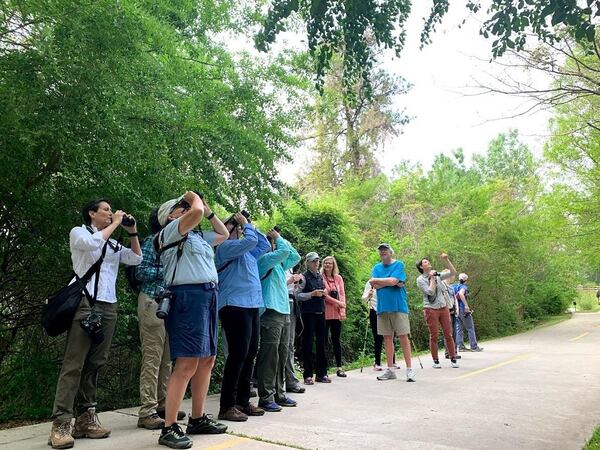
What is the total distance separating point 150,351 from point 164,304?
1.00 meters

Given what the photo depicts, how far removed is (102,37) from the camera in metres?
4.86

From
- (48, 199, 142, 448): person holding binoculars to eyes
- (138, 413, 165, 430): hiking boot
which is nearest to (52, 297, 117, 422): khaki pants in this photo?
(48, 199, 142, 448): person holding binoculars to eyes

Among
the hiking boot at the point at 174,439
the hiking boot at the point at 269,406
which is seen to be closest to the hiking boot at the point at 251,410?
the hiking boot at the point at 269,406

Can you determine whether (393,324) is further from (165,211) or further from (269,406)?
(165,211)

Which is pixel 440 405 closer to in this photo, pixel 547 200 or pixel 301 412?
pixel 301 412

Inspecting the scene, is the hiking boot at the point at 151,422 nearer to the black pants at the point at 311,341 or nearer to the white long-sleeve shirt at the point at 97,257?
the white long-sleeve shirt at the point at 97,257

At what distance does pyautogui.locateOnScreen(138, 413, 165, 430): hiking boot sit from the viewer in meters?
4.85

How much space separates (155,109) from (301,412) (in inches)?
139

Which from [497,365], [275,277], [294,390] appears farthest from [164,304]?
[497,365]

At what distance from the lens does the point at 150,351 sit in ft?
16.5

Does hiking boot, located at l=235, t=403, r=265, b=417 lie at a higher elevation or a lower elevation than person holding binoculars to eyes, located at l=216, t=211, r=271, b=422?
lower

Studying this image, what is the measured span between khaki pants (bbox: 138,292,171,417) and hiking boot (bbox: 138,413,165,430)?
0.13 feet

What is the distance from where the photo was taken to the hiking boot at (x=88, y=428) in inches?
178

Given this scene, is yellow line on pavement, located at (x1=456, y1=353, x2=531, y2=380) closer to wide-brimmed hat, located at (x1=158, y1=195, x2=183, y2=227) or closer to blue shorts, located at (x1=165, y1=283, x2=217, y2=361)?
blue shorts, located at (x1=165, y1=283, x2=217, y2=361)
